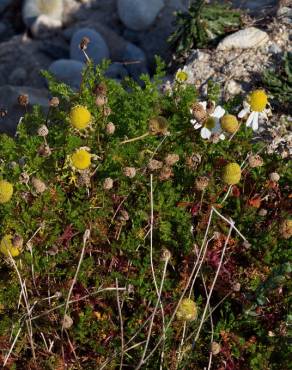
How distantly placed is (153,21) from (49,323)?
4503mm

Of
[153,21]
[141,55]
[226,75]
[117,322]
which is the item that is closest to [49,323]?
[117,322]

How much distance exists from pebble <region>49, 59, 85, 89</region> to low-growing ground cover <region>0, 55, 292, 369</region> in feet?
8.57

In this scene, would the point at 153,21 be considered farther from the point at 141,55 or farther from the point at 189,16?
the point at 189,16

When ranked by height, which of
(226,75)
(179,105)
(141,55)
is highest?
(179,105)

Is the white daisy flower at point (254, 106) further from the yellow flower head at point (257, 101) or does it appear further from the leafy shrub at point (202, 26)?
the leafy shrub at point (202, 26)

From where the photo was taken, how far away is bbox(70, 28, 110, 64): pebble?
263 inches

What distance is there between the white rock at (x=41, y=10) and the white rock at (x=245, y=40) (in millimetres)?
2897

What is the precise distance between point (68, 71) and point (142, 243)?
11.4ft

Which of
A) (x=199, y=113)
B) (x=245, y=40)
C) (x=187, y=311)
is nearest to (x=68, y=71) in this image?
(x=245, y=40)

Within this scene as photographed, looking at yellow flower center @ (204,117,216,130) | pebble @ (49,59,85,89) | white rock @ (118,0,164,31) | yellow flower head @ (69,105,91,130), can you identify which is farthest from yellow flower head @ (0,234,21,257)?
white rock @ (118,0,164,31)

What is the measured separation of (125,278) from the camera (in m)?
3.13

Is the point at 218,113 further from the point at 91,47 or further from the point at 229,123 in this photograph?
the point at 91,47

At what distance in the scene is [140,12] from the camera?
6.76 metres

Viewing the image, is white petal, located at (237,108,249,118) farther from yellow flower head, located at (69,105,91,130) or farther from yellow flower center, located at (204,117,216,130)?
yellow flower head, located at (69,105,91,130)
